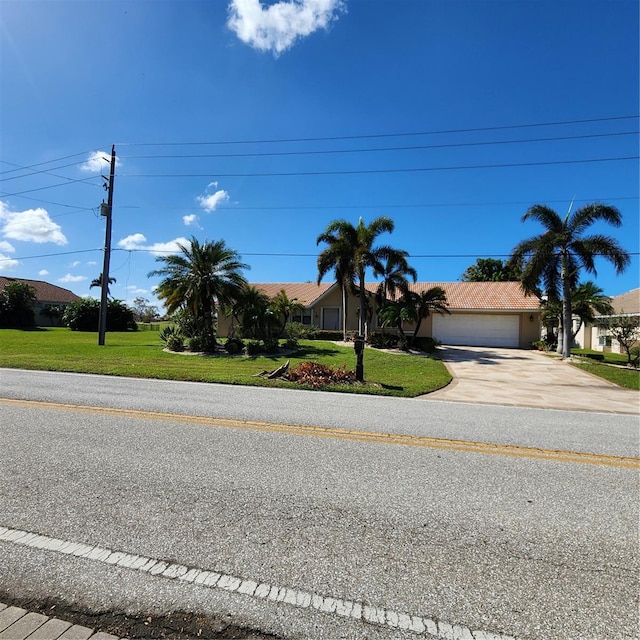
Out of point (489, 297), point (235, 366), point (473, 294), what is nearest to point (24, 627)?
point (235, 366)

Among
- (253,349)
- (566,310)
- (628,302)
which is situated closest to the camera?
(253,349)

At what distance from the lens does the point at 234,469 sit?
4.22 m

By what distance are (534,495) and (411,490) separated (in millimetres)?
1150

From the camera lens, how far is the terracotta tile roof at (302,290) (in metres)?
31.5

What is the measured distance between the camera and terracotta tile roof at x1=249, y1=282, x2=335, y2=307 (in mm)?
31453

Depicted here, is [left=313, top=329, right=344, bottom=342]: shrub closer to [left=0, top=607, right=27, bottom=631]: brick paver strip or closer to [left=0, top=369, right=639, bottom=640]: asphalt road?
[left=0, top=369, right=639, bottom=640]: asphalt road

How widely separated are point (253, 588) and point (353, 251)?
22160mm

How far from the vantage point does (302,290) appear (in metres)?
34.2

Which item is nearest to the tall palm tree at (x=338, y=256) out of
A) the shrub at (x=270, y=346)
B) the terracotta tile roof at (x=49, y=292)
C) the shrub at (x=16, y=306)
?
the shrub at (x=270, y=346)

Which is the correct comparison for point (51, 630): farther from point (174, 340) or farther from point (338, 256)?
point (338, 256)

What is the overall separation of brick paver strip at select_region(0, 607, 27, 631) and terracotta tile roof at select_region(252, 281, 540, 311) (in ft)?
85.7

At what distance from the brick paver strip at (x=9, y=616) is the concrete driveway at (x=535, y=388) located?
27.6ft

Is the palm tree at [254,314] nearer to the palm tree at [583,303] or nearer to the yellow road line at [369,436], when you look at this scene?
the yellow road line at [369,436]

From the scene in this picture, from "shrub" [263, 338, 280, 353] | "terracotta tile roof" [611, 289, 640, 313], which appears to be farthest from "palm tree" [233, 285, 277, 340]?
"terracotta tile roof" [611, 289, 640, 313]
